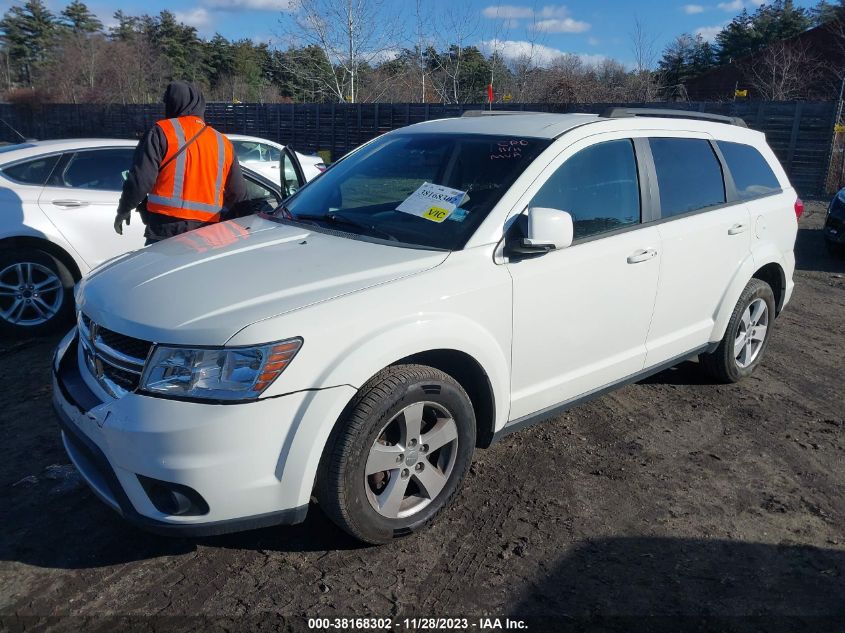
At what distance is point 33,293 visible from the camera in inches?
233

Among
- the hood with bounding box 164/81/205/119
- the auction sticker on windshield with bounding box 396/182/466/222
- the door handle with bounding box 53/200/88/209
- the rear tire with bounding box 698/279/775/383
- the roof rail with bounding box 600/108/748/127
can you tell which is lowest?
the rear tire with bounding box 698/279/775/383

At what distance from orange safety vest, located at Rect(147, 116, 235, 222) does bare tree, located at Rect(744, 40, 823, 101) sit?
23941mm

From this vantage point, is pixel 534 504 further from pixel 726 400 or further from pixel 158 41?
pixel 158 41

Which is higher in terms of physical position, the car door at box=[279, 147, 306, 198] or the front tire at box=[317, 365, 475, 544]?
the car door at box=[279, 147, 306, 198]

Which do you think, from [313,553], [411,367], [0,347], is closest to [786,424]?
[411,367]

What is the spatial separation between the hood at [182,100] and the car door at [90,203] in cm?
170

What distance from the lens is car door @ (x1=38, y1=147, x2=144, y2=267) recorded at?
6.00 m

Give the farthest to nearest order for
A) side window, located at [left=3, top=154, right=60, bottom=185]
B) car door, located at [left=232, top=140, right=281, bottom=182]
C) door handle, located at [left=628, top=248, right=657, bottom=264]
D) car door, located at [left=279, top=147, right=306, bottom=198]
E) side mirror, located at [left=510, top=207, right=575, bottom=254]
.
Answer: car door, located at [left=232, top=140, right=281, bottom=182] < side window, located at [left=3, top=154, right=60, bottom=185] < car door, located at [left=279, top=147, right=306, bottom=198] < door handle, located at [left=628, top=248, right=657, bottom=264] < side mirror, located at [left=510, top=207, right=575, bottom=254]

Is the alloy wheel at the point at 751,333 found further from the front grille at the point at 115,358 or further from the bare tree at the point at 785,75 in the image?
the bare tree at the point at 785,75

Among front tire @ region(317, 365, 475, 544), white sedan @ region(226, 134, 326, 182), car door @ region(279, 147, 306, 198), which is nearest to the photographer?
front tire @ region(317, 365, 475, 544)

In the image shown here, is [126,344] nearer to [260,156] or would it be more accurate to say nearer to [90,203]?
[90,203]

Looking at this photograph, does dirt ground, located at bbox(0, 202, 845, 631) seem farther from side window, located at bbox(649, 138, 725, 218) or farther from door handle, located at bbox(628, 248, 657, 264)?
side window, located at bbox(649, 138, 725, 218)

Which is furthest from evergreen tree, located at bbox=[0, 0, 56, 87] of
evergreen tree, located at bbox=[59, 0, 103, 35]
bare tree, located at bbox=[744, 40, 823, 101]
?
bare tree, located at bbox=[744, 40, 823, 101]

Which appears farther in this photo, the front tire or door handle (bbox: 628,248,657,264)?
Answer: door handle (bbox: 628,248,657,264)
